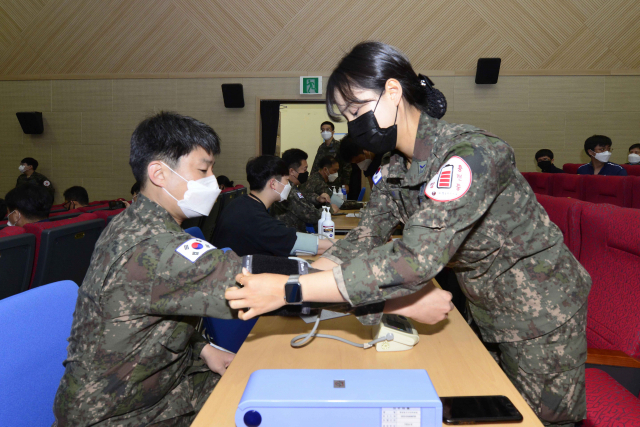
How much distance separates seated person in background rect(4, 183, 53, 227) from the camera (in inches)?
122

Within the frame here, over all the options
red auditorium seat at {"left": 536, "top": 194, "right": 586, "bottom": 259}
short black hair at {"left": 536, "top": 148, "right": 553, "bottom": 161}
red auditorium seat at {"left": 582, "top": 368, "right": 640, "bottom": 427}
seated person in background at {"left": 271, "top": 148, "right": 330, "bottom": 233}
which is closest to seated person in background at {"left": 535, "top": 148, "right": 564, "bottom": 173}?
short black hair at {"left": 536, "top": 148, "right": 553, "bottom": 161}

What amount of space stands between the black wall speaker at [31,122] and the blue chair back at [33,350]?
7681 millimetres

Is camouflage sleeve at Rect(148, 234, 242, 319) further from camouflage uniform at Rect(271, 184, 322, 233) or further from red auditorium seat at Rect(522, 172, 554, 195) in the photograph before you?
red auditorium seat at Rect(522, 172, 554, 195)

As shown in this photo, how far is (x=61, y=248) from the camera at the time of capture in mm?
2281

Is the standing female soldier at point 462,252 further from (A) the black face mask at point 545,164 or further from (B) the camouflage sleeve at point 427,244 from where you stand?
(A) the black face mask at point 545,164

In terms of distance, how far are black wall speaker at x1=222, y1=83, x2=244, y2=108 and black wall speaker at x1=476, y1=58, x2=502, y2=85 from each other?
3688 mm

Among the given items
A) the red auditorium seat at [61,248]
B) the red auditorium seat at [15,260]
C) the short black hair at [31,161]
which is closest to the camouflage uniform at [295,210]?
the red auditorium seat at [61,248]

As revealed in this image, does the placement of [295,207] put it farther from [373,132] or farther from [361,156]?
A: [373,132]

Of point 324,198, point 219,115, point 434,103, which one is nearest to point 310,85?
point 219,115

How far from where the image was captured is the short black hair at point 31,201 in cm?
310

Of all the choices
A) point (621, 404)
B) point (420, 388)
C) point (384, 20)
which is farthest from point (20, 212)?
point (384, 20)

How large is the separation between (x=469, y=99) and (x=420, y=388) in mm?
6801

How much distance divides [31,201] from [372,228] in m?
2.74

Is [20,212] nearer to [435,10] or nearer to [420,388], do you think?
[420,388]
